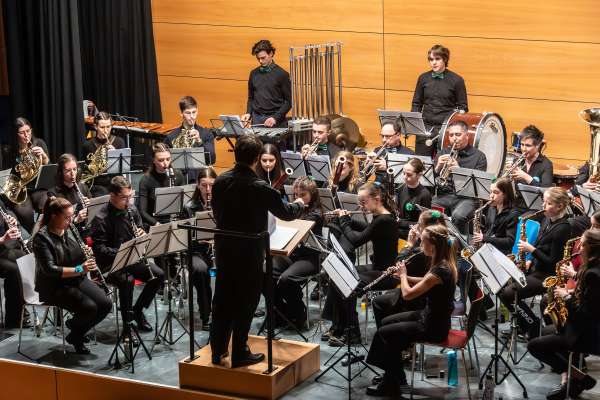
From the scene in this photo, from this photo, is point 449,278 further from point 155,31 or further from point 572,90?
point 155,31

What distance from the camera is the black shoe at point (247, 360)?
5793 mm

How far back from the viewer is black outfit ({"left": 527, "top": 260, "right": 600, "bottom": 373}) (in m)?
5.62

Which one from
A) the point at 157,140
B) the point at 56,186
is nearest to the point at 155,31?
the point at 157,140

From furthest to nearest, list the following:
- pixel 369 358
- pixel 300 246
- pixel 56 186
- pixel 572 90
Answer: pixel 572 90 < pixel 56 186 < pixel 300 246 < pixel 369 358

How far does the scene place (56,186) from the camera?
318 inches

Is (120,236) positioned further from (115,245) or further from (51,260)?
(51,260)

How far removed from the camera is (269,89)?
10.7 meters

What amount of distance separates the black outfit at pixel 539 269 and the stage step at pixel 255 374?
149cm

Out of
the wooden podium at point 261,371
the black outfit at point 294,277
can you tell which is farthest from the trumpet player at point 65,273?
the black outfit at point 294,277

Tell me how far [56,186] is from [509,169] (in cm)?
397

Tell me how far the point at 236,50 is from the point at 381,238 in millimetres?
6065

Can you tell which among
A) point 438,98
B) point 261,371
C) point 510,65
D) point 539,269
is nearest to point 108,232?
point 261,371

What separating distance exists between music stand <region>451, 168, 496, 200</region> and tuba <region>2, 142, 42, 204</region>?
12.2ft

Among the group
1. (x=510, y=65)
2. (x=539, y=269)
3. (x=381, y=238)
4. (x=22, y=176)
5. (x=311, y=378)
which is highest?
(x=510, y=65)
